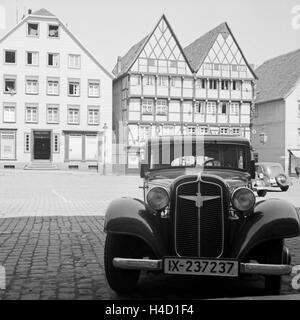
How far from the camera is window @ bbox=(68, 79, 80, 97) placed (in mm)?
50781

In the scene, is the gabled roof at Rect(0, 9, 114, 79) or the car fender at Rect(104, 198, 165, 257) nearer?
the car fender at Rect(104, 198, 165, 257)

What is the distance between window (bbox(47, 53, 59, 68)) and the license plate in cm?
4667

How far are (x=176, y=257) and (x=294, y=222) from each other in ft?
4.23

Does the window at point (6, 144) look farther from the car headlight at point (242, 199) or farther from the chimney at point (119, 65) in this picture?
the car headlight at point (242, 199)

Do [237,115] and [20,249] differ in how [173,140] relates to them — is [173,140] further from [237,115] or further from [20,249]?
[237,115]

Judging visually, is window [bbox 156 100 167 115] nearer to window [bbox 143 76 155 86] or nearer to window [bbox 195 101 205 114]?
window [bbox 143 76 155 86]

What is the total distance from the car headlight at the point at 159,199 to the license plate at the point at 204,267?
58 centimetres

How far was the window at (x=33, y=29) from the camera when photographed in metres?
49.6

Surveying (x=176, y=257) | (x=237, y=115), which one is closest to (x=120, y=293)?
(x=176, y=257)

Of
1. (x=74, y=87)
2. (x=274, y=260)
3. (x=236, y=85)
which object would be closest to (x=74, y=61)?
(x=74, y=87)

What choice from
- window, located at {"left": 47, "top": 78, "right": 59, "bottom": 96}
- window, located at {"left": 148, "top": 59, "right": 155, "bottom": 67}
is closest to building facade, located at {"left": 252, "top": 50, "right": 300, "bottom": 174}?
window, located at {"left": 148, "top": 59, "right": 155, "bottom": 67}

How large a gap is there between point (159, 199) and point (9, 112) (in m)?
45.7

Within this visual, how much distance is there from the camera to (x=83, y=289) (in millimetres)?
5742
